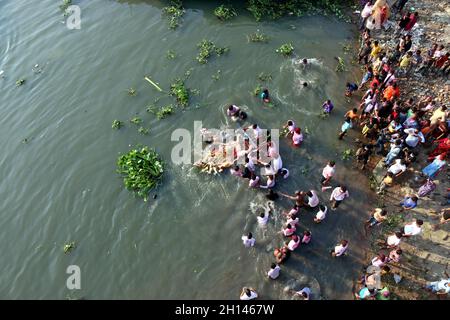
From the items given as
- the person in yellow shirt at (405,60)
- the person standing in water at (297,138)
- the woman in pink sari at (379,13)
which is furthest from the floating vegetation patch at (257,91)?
the woman in pink sari at (379,13)

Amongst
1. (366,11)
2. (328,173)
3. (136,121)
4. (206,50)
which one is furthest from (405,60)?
(136,121)

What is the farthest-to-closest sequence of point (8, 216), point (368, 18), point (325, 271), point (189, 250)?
point (368, 18), point (8, 216), point (189, 250), point (325, 271)

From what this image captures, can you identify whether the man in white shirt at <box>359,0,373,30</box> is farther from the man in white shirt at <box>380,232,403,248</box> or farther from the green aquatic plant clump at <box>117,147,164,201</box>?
the green aquatic plant clump at <box>117,147,164,201</box>

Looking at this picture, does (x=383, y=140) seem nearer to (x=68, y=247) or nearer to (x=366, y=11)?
(x=366, y=11)

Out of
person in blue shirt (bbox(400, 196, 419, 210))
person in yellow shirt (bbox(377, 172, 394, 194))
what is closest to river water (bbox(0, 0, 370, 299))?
person in yellow shirt (bbox(377, 172, 394, 194))
